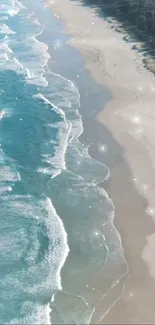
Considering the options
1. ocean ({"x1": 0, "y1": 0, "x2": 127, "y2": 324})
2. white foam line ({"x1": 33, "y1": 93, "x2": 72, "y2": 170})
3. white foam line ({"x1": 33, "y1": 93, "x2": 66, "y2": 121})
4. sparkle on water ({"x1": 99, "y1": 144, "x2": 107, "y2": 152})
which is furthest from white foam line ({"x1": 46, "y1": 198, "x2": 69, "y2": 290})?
white foam line ({"x1": 33, "y1": 93, "x2": 66, "y2": 121})

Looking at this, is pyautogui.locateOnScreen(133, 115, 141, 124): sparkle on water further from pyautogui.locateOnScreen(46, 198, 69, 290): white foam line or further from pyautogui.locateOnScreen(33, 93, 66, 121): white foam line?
pyautogui.locateOnScreen(46, 198, 69, 290): white foam line

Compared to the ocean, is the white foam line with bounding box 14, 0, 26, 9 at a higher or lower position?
lower

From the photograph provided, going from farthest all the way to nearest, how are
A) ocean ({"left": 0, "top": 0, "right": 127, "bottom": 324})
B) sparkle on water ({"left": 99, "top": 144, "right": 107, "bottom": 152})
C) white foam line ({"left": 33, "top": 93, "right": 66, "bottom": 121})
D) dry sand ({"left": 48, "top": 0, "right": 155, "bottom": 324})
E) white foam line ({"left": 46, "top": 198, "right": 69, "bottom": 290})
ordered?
white foam line ({"left": 33, "top": 93, "right": 66, "bottom": 121}), sparkle on water ({"left": 99, "top": 144, "right": 107, "bottom": 152}), white foam line ({"left": 46, "top": 198, "right": 69, "bottom": 290}), dry sand ({"left": 48, "top": 0, "right": 155, "bottom": 324}), ocean ({"left": 0, "top": 0, "right": 127, "bottom": 324})

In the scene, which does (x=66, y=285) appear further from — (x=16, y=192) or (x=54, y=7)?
(x=54, y=7)

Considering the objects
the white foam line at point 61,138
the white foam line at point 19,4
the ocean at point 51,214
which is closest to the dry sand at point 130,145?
the ocean at point 51,214

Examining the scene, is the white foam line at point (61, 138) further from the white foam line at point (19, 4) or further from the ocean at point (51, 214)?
the white foam line at point (19, 4)

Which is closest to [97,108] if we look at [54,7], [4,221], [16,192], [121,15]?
[16,192]

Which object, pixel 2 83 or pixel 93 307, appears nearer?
pixel 93 307

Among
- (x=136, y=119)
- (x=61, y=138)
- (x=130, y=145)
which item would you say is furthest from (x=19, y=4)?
(x=130, y=145)
